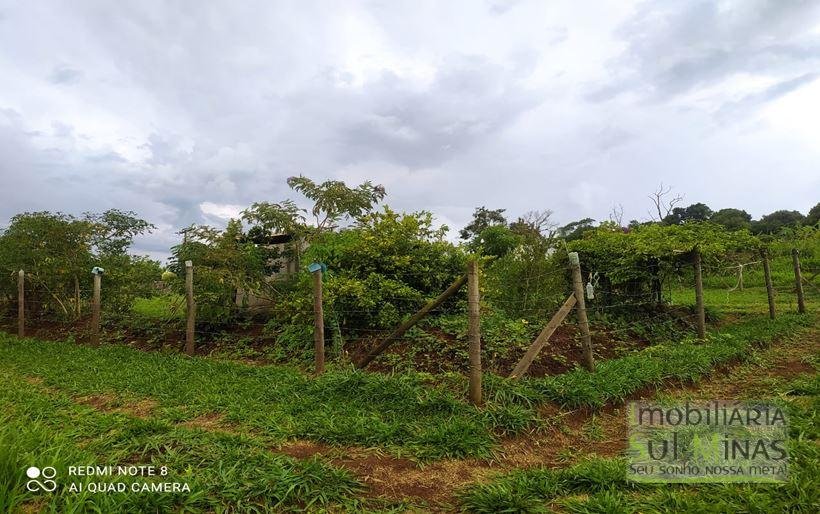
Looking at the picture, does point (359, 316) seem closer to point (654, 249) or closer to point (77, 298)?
point (654, 249)

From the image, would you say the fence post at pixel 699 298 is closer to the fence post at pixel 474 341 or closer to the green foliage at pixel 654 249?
the green foliage at pixel 654 249

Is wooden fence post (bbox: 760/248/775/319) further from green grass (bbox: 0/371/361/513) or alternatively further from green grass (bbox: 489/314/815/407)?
green grass (bbox: 0/371/361/513)

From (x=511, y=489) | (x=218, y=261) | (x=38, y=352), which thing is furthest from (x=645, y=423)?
(x=38, y=352)

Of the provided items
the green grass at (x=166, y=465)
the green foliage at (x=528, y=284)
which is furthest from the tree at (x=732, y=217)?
the green grass at (x=166, y=465)

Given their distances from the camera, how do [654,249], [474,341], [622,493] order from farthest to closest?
1. [654,249]
2. [474,341]
3. [622,493]

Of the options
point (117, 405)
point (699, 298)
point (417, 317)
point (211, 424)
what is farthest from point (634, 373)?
point (117, 405)

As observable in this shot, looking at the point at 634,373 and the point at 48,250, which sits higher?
the point at 48,250

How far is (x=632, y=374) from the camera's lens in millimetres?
4797

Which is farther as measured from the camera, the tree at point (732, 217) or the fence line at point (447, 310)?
the tree at point (732, 217)

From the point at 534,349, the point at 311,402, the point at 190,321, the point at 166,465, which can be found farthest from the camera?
the point at 190,321

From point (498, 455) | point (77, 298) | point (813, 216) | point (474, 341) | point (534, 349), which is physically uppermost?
point (813, 216)

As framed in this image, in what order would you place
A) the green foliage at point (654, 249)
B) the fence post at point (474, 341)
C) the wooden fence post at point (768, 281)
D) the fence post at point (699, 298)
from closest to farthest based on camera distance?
the fence post at point (474, 341), the fence post at point (699, 298), the green foliage at point (654, 249), the wooden fence post at point (768, 281)

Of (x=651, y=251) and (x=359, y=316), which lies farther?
(x=651, y=251)

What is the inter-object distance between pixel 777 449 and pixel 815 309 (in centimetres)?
1059
